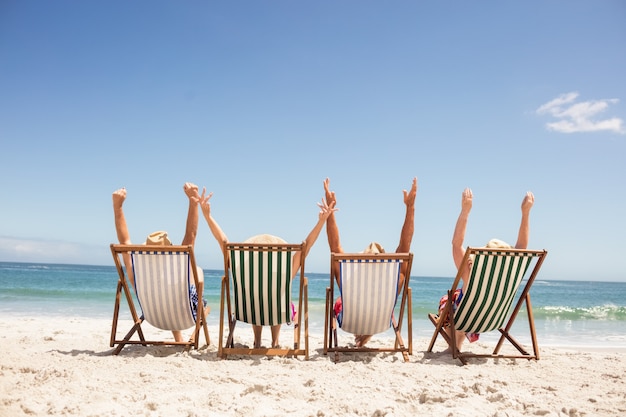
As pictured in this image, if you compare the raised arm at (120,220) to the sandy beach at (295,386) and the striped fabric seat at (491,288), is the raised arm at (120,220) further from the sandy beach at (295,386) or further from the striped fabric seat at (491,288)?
the striped fabric seat at (491,288)

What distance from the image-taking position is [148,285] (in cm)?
378

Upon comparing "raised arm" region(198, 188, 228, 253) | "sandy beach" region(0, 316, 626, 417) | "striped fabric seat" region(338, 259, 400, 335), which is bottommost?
"sandy beach" region(0, 316, 626, 417)

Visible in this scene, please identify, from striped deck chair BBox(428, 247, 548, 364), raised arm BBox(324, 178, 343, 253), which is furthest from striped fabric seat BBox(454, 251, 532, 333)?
raised arm BBox(324, 178, 343, 253)

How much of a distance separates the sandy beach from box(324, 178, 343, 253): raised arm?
0.99 meters

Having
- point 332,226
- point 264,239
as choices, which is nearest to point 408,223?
point 332,226

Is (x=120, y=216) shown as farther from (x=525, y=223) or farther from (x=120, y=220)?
(x=525, y=223)

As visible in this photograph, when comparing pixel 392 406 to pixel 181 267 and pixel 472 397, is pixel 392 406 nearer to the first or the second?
pixel 472 397

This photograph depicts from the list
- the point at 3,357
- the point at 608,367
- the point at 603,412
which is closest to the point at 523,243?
the point at 608,367

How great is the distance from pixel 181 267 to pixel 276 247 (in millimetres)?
846

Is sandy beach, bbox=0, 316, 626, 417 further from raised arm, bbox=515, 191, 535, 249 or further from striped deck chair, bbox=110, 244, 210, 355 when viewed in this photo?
raised arm, bbox=515, 191, 535, 249

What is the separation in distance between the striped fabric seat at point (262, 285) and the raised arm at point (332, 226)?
21.1 inches

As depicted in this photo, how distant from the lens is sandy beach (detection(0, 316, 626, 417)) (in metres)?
2.52

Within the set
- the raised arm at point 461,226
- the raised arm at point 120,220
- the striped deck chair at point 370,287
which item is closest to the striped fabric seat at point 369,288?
the striped deck chair at point 370,287

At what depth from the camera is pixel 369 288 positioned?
149 inches
